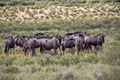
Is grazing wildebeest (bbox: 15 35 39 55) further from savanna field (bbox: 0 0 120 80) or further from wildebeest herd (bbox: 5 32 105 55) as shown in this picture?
savanna field (bbox: 0 0 120 80)

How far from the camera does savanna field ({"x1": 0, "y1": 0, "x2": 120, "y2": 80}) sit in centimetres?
1506

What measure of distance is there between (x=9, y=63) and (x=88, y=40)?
6546 mm

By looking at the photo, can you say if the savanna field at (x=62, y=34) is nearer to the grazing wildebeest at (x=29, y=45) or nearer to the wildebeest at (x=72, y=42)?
the grazing wildebeest at (x=29, y=45)

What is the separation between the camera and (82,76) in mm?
14453

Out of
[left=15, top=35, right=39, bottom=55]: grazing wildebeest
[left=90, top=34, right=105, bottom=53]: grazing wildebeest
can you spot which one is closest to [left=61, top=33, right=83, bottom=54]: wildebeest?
[left=90, top=34, right=105, bottom=53]: grazing wildebeest

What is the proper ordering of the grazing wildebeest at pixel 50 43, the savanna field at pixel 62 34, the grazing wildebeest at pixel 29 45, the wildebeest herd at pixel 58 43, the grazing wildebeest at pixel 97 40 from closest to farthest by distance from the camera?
the savanna field at pixel 62 34, the grazing wildebeest at pixel 50 43, the wildebeest herd at pixel 58 43, the grazing wildebeest at pixel 29 45, the grazing wildebeest at pixel 97 40

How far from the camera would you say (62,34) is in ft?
118

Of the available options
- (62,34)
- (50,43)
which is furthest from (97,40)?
(62,34)

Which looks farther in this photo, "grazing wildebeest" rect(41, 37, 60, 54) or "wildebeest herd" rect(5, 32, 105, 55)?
"wildebeest herd" rect(5, 32, 105, 55)

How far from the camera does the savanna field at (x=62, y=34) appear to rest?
15.1m

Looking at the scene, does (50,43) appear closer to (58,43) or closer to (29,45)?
(58,43)

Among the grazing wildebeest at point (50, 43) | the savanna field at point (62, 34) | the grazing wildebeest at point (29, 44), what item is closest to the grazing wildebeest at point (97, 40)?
the savanna field at point (62, 34)

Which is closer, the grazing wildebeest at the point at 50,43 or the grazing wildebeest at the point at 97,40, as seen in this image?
the grazing wildebeest at the point at 50,43

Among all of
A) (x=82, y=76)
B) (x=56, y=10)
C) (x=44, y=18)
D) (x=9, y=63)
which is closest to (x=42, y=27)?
(x=44, y=18)
